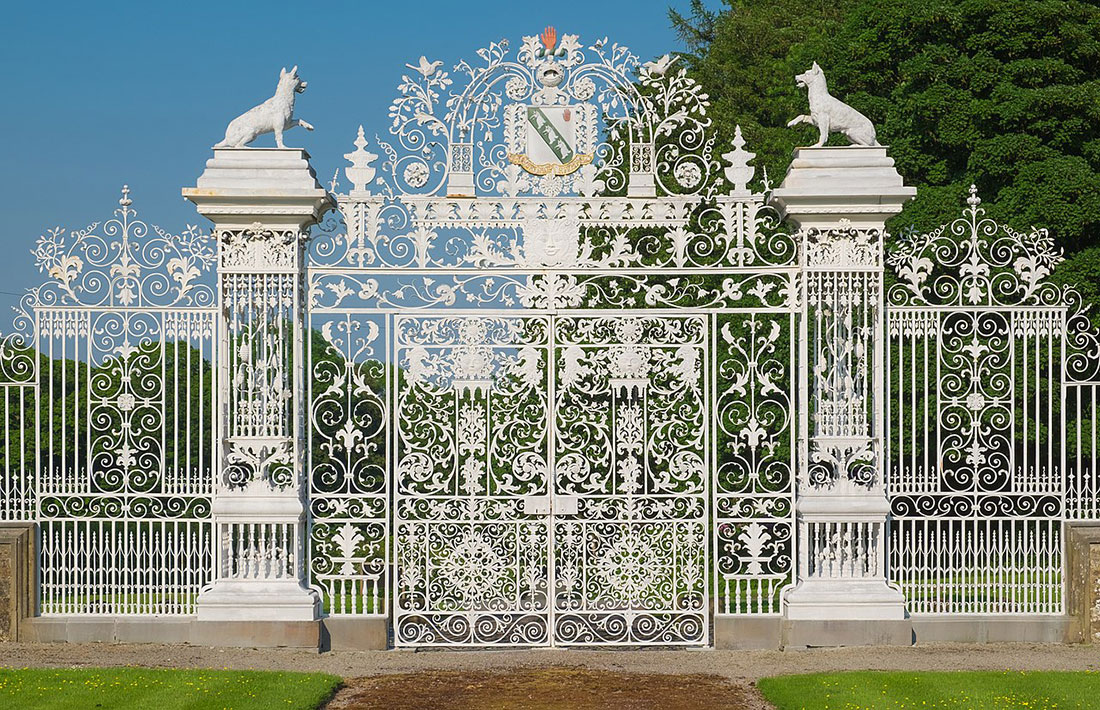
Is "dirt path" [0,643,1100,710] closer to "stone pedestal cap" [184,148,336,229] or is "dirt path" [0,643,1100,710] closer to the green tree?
"stone pedestal cap" [184,148,336,229]

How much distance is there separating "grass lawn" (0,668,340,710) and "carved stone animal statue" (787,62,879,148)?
18.6 feet

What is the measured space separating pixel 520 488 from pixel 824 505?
2415mm

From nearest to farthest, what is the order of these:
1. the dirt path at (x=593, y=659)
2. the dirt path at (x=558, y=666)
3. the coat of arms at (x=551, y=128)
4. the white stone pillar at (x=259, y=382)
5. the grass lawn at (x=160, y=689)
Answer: the grass lawn at (x=160, y=689)
the dirt path at (x=558, y=666)
the dirt path at (x=593, y=659)
the white stone pillar at (x=259, y=382)
the coat of arms at (x=551, y=128)

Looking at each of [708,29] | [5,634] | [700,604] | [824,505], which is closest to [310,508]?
[5,634]

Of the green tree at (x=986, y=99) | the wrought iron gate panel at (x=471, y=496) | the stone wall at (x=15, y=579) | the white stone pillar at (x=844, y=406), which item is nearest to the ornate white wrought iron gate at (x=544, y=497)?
the wrought iron gate panel at (x=471, y=496)

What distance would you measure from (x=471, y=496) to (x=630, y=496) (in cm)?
125

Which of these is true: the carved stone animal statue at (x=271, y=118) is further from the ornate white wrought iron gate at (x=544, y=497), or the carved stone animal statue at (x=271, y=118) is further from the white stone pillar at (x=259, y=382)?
the ornate white wrought iron gate at (x=544, y=497)

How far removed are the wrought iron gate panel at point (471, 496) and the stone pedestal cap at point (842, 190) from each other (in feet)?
7.18

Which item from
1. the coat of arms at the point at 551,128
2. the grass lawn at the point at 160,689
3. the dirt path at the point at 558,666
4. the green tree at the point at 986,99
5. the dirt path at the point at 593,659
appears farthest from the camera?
the green tree at the point at 986,99

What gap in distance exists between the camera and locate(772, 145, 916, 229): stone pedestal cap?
1096cm

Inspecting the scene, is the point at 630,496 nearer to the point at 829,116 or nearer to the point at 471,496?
the point at 471,496

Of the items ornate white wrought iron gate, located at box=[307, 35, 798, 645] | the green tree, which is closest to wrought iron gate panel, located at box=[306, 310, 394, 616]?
ornate white wrought iron gate, located at box=[307, 35, 798, 645]

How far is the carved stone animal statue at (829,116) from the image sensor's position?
11172 mm

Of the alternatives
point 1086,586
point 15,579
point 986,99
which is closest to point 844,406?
point 1086,586
